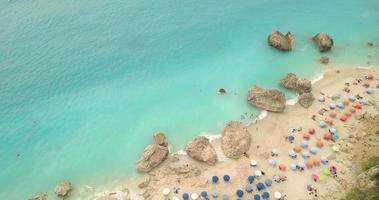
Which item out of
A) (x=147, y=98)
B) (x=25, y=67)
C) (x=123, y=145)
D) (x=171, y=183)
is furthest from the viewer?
(x=25, y=67)

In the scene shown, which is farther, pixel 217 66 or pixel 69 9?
pixel 69 9

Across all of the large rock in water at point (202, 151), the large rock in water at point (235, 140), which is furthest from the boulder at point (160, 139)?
the large rock in water at point (235, 140)

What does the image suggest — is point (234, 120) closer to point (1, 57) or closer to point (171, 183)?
point (171, 183)

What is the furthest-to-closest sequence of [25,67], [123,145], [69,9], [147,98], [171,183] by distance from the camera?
[69,9], [25,67], [147,98], [123,145], [171,183]

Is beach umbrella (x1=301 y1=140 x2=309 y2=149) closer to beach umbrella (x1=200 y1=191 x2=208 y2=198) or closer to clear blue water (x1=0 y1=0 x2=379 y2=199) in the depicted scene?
clear blue water (x1=0 y1=0 x2=379 y2=199)

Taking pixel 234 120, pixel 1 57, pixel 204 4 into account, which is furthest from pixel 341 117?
pixel 1 57

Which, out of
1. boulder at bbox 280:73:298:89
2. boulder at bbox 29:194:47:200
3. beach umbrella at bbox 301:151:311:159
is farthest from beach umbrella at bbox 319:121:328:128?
boulder at bbox 29:194:47:200
